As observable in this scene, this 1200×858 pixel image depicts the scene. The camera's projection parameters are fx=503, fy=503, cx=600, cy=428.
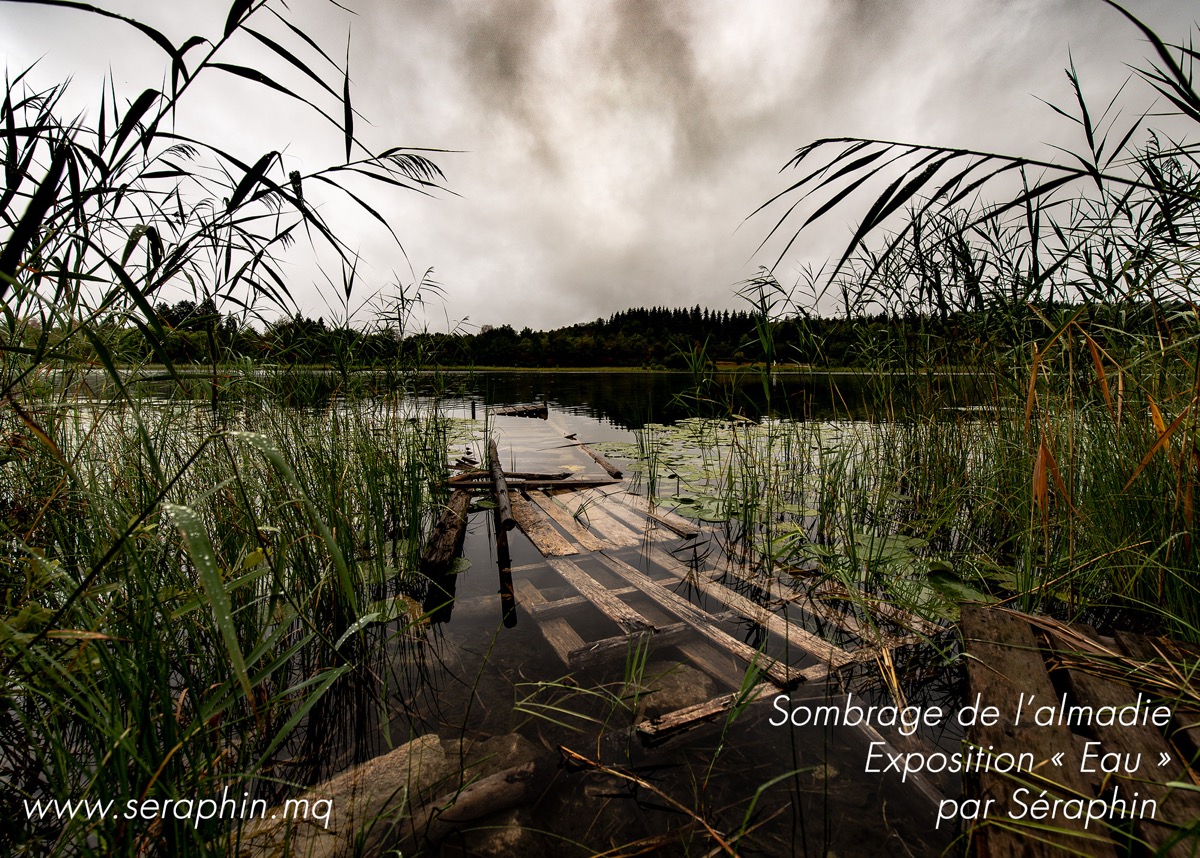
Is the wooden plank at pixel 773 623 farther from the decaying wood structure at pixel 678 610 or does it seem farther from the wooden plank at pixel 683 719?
the wooden plank at pixel 683 719

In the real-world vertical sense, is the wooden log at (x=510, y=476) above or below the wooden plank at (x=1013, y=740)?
below

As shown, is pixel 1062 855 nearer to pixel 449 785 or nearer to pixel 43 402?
pixel 449 785

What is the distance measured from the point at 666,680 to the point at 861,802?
909 millimetres

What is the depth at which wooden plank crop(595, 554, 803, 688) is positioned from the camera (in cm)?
244

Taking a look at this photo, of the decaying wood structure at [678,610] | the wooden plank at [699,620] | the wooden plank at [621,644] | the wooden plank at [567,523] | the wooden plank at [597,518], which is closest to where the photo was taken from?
the wooden plank at [699,620]

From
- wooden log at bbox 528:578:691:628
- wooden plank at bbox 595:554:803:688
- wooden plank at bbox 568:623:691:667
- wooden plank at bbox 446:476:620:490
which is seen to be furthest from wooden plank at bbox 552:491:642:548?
wooden plank at bbox 568:623:691:667

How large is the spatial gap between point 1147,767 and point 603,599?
2.45m

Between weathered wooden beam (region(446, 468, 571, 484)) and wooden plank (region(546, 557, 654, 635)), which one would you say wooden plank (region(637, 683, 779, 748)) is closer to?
wooden plank (region(546, 557, 654, 635))

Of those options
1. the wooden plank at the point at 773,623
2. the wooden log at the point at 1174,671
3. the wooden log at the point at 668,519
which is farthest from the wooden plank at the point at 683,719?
the wooden log at the point at 668,519

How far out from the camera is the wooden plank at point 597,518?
461 cm

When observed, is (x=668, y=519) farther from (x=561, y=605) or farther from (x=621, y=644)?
(x=621, y=644)

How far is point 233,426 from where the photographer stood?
372 cm

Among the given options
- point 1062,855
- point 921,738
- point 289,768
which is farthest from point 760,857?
point 289,768

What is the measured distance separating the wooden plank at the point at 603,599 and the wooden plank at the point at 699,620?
0.77 feet
